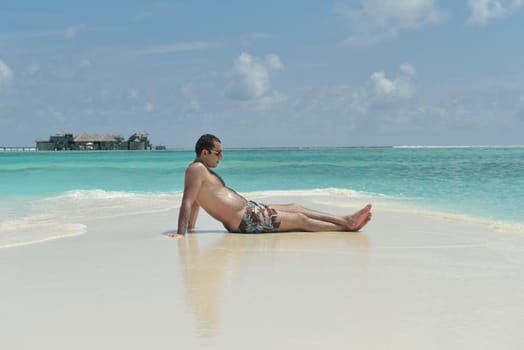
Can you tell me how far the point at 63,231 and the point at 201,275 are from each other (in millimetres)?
3480

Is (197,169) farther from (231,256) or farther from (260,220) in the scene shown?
(231,256)

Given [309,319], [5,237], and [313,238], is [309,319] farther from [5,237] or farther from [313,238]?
[5,237]

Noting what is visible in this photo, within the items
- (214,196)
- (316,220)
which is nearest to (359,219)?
(316,220)

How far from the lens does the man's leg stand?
22.6 ft

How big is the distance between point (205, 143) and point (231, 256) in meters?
1.97

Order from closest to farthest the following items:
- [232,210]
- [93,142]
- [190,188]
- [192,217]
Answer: [190,188]
[232,210]
[192,217]
[93,142]

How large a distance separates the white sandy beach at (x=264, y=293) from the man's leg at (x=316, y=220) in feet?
1.51

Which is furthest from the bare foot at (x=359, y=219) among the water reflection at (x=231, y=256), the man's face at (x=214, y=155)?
the man's face at (x=214, y=155)

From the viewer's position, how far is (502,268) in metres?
4.71

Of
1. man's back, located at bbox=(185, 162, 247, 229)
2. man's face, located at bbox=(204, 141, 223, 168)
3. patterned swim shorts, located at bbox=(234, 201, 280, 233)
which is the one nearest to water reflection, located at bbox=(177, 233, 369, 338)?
patterned swim shorts, located at bbox=(234, 201, 280, 233)

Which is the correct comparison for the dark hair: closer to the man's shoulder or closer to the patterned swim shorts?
the man's shoulder

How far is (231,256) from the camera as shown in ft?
17.4

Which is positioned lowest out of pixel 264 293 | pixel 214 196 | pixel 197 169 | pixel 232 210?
pixel 264 293

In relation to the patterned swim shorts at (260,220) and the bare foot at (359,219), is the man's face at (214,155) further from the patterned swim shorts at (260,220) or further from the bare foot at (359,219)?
the bare foot at (359,219)
